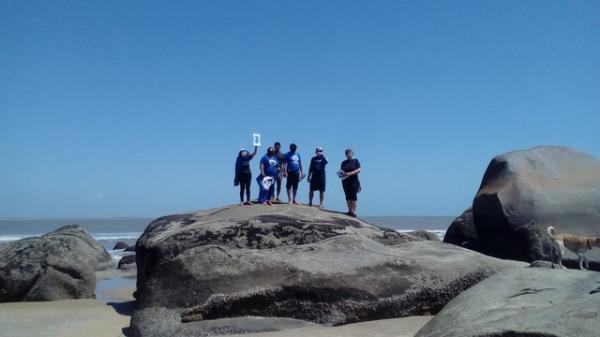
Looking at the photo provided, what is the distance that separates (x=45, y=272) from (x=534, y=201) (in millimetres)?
8707

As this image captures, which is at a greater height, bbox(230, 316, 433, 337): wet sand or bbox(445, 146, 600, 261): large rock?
bbox(445, 146, 600, 261): large rock

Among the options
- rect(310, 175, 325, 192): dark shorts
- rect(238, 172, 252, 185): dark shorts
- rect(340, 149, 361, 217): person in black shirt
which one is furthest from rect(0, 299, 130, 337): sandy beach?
rect(340, 149, 361, 217): person in black shirt

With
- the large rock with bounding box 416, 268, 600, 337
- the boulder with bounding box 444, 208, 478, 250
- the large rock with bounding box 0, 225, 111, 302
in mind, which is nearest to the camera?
the large rock with bounding box 416, 268, 600, 337

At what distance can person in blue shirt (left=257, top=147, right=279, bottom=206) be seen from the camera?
960 cm

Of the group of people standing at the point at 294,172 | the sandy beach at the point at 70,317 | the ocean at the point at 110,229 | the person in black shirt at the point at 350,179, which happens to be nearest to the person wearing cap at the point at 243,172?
the group of people standing at the point at 294,172

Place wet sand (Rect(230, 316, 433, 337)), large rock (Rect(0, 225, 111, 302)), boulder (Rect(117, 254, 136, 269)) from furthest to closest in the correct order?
boulder (Rect(117, 254, 136, 269))
large rock (Rect(0, 225, 111, 302))
wet sand (Rect(230, 316, 433, 337))

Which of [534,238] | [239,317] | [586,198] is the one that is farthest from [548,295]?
[586,198]

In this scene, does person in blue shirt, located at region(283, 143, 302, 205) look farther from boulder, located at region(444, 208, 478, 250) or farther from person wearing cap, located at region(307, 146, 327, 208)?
boulder, located at region(444, 208, 478, 250)

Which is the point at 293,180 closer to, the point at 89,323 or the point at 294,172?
the point at 294,172

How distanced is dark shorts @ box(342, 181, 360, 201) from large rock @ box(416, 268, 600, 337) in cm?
589

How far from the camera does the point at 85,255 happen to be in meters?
9.42

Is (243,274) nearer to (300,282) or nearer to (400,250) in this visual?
(300,282)

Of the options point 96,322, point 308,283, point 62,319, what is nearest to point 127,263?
point 62,319

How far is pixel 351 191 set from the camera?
10305 millimetres
